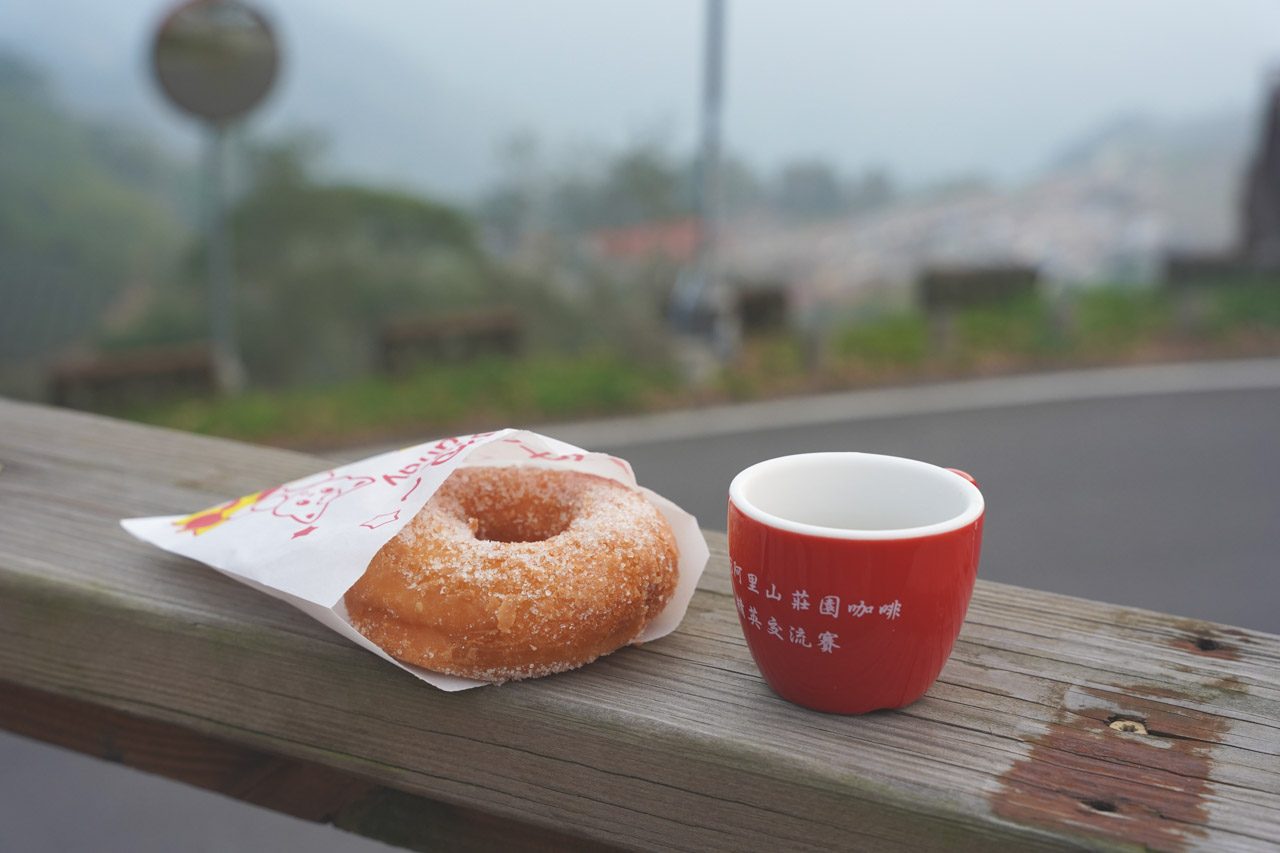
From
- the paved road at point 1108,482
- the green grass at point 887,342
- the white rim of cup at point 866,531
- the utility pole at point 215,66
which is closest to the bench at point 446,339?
the utility pole at point 215,66

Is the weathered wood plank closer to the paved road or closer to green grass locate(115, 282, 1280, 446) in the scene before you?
the paved road

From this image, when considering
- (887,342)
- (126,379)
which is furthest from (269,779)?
(887,342)

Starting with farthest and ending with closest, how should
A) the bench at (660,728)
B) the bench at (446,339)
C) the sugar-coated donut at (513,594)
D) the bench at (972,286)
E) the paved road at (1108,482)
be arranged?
1. the bench at (972,286)
2. the bench at (446,339)
3. the paved road at (1108,482)
4. the sugar-coated donut at (513,594)
5. the bench at (660,728)

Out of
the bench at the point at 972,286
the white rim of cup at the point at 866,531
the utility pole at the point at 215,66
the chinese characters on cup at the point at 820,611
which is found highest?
the utility pole at the point at 215,66

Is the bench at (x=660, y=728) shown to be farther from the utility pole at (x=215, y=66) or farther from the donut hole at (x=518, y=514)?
the utility pole at (x=215, y=66)

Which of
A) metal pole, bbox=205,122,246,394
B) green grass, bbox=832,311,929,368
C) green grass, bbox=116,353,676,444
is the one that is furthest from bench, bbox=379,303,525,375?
green grass, bbox=832,311,929,368
